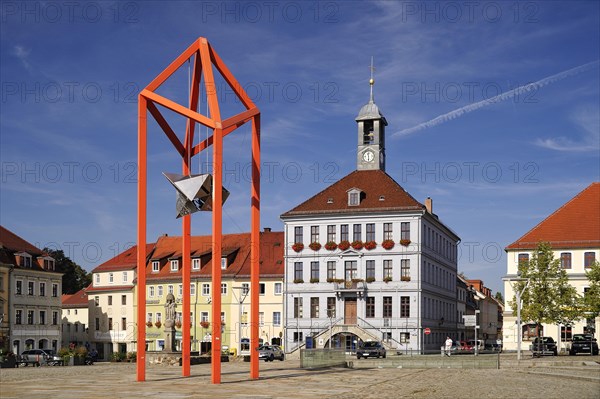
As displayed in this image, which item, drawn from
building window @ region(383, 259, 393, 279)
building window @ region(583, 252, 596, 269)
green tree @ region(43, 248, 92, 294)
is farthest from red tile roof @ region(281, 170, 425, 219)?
green tree @ region(43, 248, 92, 294)

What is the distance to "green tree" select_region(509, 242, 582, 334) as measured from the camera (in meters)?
65.0

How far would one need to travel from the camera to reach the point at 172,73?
32.1 m

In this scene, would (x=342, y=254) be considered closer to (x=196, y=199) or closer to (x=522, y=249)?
(x=522, y=249)

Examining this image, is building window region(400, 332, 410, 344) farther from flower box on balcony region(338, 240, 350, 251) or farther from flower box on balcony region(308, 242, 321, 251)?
flower box on balcony region(308, 242, 321, 251)

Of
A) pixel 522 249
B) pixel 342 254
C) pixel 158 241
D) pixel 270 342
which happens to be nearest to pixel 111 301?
pixel 158 241

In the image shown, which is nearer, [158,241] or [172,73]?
[172,73]

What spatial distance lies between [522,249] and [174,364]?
43.4 m

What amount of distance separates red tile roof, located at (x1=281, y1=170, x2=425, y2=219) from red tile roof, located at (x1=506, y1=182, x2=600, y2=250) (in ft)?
38.0

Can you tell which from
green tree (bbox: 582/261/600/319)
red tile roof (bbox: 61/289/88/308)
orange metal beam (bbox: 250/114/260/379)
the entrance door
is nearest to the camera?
orange metal beam (bbox: 250/114/260/379)

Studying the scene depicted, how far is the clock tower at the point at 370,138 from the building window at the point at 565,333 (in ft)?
78.8

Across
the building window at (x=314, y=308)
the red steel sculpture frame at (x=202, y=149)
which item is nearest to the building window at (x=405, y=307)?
the building window at (x=314, y=308)

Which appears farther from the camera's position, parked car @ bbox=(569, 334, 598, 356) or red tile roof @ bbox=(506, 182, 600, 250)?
red tile roof @ bbox=(506, 182, 600, 250)

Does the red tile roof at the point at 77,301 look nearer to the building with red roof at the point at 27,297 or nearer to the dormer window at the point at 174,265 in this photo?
the building with red roof at the point at 27,297

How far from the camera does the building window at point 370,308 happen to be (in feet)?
255
